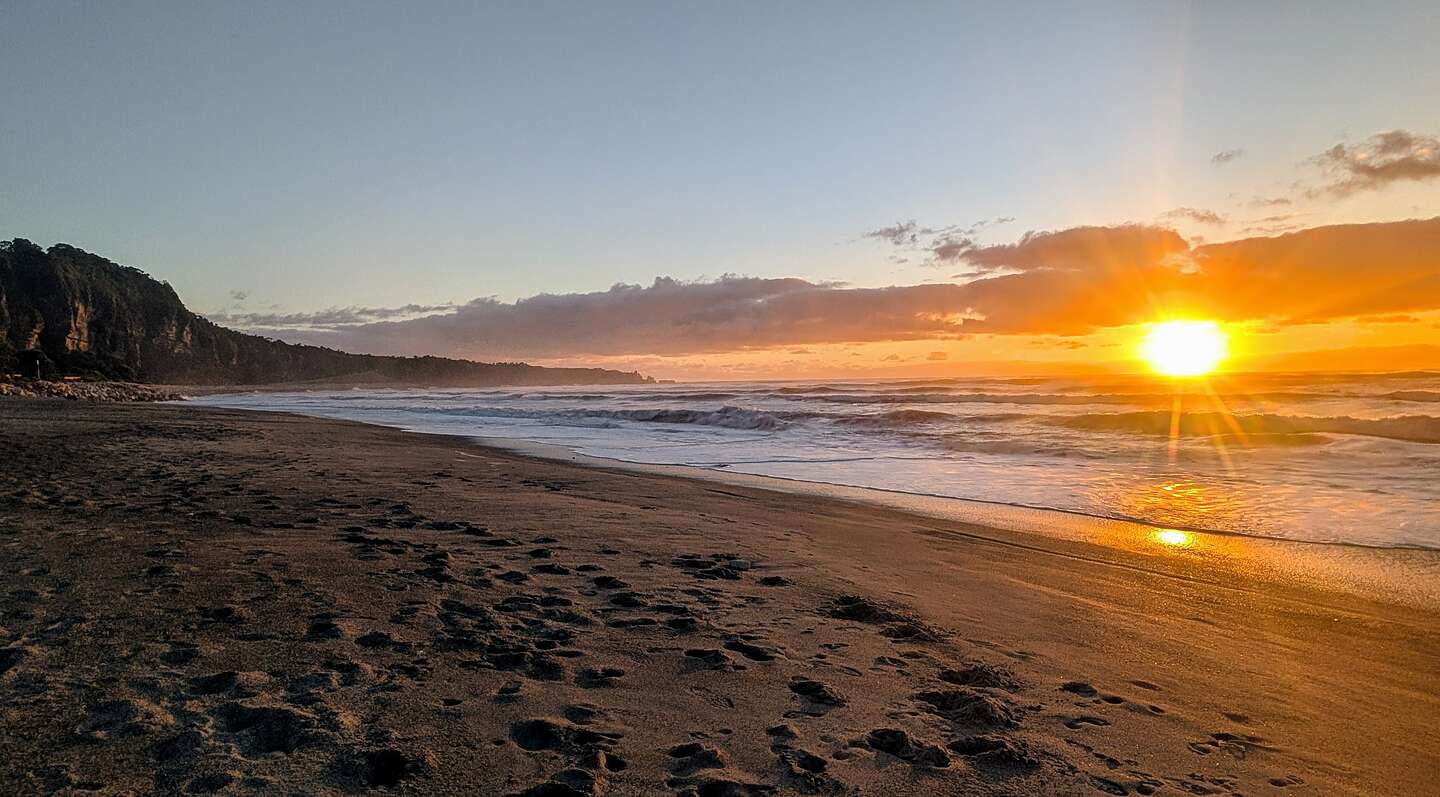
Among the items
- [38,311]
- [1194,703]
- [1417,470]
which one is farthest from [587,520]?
[38,311]

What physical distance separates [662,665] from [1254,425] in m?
20.7

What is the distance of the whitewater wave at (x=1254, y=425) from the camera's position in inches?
630

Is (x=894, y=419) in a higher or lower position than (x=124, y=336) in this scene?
lower

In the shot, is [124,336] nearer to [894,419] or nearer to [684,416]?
[684,416]

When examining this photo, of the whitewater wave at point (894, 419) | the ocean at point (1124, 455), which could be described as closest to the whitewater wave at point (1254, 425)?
A: the ocean at point (1124, 455)

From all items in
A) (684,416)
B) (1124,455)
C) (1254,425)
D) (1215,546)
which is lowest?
(684,416)

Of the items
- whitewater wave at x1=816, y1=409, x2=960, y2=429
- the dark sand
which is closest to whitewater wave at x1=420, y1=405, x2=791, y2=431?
whitewater wave at x1=816, y1=409, x2=960, y2=429

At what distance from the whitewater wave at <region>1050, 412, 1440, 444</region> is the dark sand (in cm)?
1394

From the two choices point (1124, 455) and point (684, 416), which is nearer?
point (1124, 455)

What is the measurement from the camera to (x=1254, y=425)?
736 inches

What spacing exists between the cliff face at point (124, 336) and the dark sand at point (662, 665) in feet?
166

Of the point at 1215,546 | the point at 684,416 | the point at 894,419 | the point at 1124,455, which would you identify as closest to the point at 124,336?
the point at 684,416

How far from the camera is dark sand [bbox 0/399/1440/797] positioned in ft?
7.93

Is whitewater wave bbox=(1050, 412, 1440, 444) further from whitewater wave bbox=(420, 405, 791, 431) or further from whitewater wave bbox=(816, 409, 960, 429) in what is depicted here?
whitewater wave bbox=(420, 405, 791, 431)
